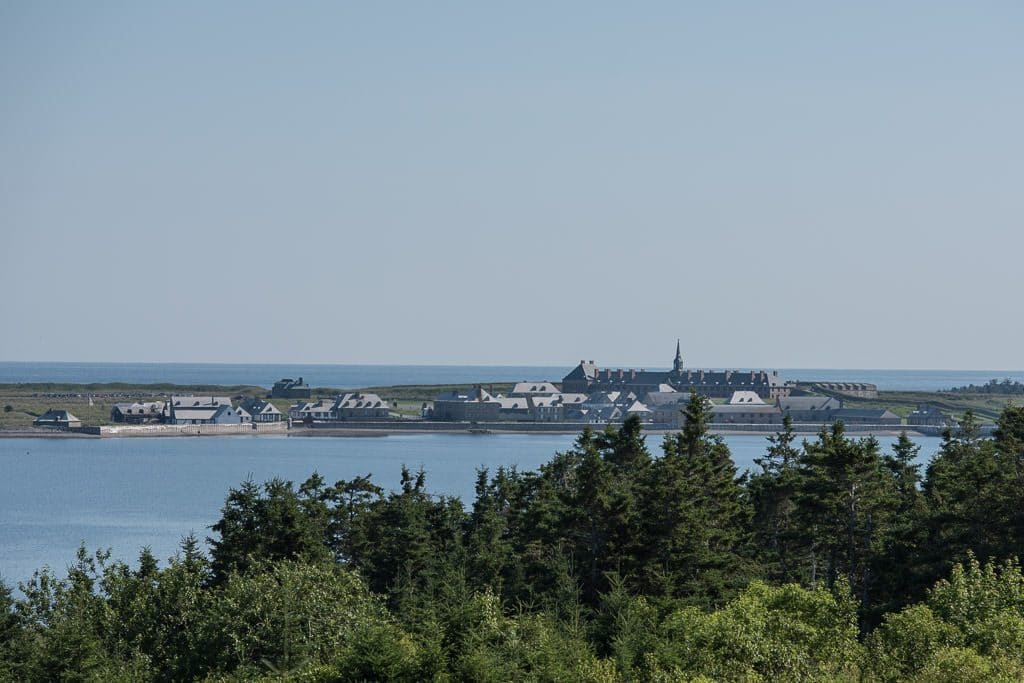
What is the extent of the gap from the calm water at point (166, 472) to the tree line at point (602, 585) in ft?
59.4

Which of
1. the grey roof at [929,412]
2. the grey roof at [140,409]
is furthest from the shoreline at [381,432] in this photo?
the grey roof at [140,409]

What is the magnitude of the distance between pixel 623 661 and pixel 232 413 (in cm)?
13992

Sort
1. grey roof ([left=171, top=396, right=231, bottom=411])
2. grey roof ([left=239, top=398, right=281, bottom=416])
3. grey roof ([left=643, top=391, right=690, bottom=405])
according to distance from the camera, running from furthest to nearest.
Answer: grey roof ([left=643, top=391, right=690, bottom=405]) → grey roof ([left=239, top=398, right=281, bottom=416]) → grey roof ([left=171, top=396, right=231, bottom=411])

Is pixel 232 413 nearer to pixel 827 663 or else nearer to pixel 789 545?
pixel 789 545

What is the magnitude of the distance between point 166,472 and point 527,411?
7849cm

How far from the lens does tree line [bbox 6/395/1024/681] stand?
2156 cm

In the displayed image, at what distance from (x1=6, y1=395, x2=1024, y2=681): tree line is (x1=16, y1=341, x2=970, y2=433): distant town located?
116104mm

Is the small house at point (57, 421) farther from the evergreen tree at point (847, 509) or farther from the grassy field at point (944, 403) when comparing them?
the evergreen tree at point (847, 509)

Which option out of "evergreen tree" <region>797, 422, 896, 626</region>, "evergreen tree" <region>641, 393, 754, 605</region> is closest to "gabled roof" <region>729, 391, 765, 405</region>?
"evergreen tree" <region>641, 393, 754, 605</region>

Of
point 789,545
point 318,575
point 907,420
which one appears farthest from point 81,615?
point 907,420

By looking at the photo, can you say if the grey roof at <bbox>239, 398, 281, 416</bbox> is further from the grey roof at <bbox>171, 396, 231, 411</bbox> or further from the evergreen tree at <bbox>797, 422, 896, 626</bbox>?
the evergreen tree at <bbox>797, 422, 896, 626</bbox>

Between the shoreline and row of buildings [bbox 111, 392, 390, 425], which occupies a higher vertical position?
row of buildings [bbox 111, 392, 390, 425]

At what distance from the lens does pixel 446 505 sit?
3978cm

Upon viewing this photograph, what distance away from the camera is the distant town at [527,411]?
156750 millimetres
